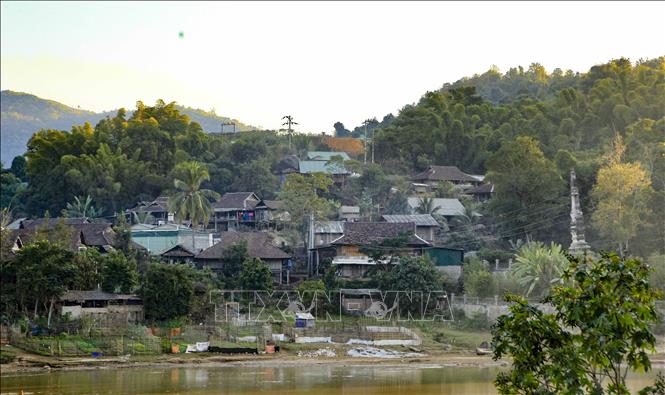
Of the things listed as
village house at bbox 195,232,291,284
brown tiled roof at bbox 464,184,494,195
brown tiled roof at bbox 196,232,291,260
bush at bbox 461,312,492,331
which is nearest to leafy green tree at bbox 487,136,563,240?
brown tiled roof at bbox 464,184,494,195

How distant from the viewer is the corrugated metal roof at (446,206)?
52.3 metres

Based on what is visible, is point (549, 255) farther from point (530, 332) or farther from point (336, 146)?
point (336, 146)

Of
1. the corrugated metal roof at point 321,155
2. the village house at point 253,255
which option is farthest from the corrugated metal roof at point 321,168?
the village house at point 253,255

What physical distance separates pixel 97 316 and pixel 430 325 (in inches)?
455

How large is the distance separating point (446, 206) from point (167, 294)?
867 inches

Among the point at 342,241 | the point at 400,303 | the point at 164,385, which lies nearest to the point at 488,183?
the point at 342,241

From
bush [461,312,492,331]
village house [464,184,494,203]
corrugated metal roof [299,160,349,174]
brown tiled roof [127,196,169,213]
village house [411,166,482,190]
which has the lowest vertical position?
bush [461,312,492,331]

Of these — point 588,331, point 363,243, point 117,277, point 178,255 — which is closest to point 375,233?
point 363,243

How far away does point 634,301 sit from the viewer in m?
9.39

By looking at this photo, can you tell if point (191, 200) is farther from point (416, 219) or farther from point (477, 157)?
point (477, 157)

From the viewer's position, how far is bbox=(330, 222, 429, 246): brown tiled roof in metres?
42.0

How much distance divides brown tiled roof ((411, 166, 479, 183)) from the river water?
27404 mm

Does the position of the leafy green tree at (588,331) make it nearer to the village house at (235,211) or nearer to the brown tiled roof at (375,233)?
the brown tiled roof at (375,233)

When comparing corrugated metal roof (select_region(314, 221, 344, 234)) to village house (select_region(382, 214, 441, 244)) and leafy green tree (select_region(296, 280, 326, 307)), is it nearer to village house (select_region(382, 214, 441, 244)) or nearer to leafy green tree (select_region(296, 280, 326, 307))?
village house (select_region(382, 214, 441, 244))
